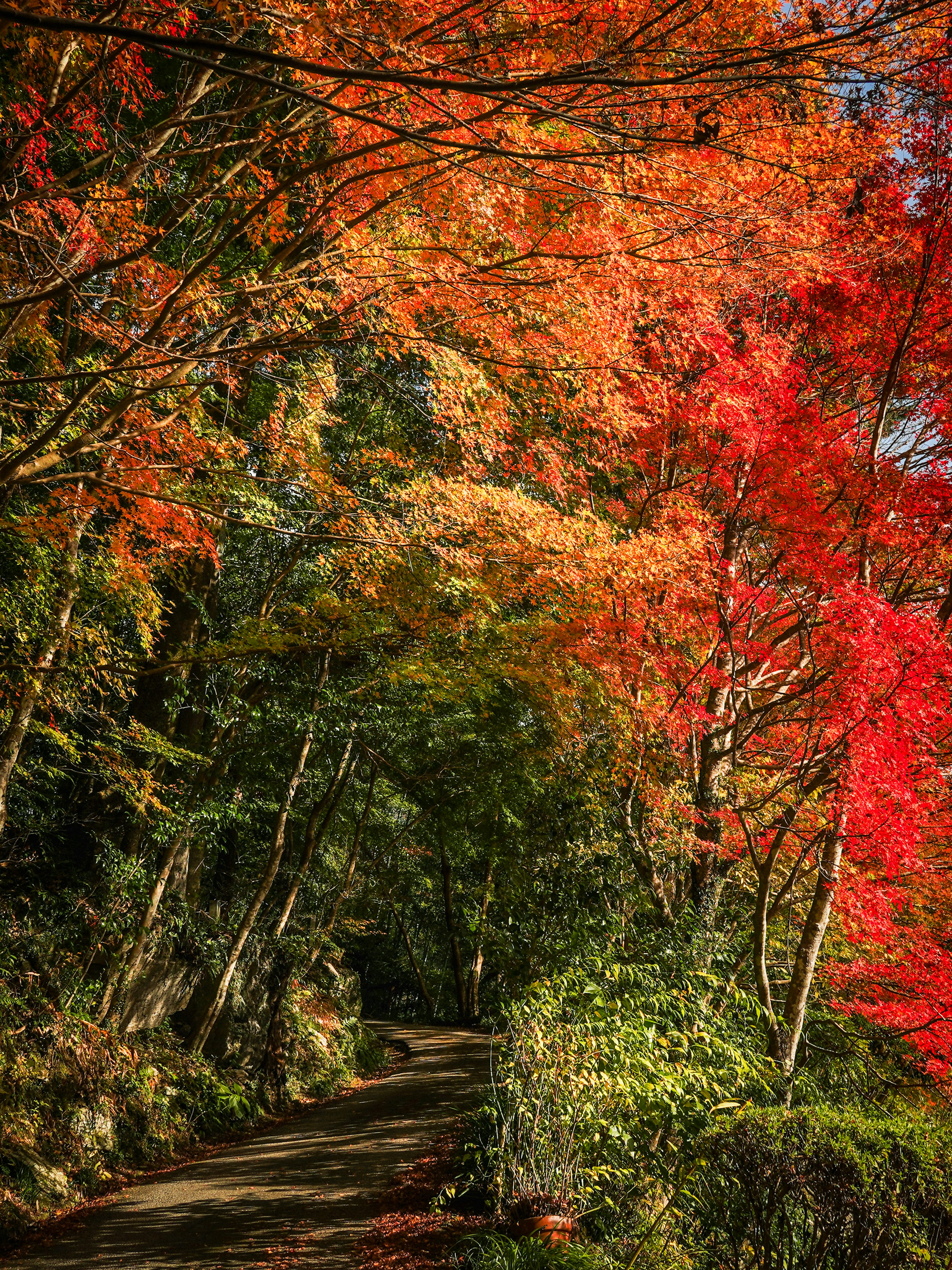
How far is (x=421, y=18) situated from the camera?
4145 millimetres

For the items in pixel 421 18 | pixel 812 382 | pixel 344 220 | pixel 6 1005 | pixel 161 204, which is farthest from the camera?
pixel 812 382

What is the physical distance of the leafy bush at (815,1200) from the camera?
9.11ft

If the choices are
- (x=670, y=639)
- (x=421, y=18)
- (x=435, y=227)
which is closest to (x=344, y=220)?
(x=421, y=18)

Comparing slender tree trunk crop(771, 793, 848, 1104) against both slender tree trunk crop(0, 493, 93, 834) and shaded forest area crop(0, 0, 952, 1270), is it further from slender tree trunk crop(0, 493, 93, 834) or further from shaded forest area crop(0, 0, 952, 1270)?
slender tree trunk crop(0, 493, 93, 834)

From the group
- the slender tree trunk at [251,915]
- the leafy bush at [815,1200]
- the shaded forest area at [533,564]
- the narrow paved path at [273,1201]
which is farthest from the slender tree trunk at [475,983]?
the leafy bush at [815,1200]

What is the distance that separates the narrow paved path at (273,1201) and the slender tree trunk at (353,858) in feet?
12.5

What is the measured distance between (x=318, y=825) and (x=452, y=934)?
5.31m

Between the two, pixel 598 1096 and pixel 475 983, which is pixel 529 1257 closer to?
pixel 598 1096

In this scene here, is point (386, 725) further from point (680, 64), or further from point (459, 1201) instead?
point (680, 64)

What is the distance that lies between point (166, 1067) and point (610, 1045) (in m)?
6.16

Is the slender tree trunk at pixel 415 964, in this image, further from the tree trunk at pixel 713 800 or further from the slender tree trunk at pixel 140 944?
the tree trunk at pixel 713 800

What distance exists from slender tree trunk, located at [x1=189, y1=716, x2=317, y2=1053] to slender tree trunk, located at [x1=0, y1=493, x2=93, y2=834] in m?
3.64

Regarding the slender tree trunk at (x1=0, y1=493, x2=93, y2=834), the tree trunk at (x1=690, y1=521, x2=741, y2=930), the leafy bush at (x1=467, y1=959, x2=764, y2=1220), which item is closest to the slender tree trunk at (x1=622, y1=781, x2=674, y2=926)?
the tree trunk at (x1=690, y1=521, x2=741, y2=930)

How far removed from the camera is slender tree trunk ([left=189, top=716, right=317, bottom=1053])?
967cm
